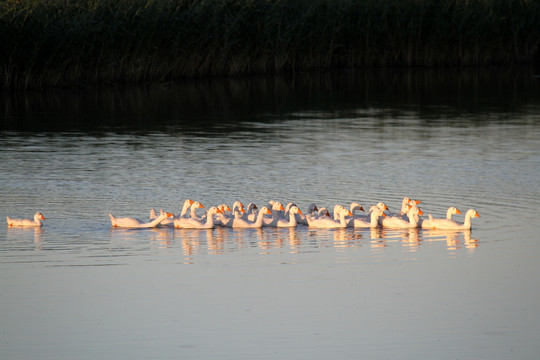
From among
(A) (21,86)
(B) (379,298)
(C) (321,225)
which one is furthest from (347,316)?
(A) (21,86)

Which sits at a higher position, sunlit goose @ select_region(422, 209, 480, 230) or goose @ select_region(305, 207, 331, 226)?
goose @ select_region(305, 207, 331, 226)

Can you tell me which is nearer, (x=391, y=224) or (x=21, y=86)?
(x=391, y=224)

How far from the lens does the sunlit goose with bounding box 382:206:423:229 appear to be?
14.1m


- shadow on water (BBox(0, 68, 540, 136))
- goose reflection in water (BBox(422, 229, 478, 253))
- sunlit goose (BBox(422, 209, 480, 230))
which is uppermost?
shadow on water (BBox(0, 68, 540, 136))

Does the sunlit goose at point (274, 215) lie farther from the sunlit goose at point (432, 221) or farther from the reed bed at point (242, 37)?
the reed bed at point (242, 37)

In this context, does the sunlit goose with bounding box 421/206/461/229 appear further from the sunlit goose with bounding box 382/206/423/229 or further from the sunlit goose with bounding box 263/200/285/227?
the sunlit goose with bounding box 263/200/285/227

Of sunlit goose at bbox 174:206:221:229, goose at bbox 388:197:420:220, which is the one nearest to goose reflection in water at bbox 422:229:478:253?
goose at bbox 388:197:420:220

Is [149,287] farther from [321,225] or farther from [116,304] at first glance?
[321,225]

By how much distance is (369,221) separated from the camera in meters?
14.3

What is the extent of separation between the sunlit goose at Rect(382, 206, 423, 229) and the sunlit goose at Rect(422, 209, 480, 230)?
27cm

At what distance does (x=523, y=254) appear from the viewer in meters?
12.5

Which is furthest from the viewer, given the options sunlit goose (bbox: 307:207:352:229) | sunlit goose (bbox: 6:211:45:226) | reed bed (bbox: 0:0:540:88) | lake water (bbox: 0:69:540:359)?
reed bed (bbox: 0:0:540:88)

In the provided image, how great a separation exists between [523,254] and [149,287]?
14.5 ft

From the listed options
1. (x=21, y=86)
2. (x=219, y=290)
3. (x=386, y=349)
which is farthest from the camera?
(x=21, y=86)
